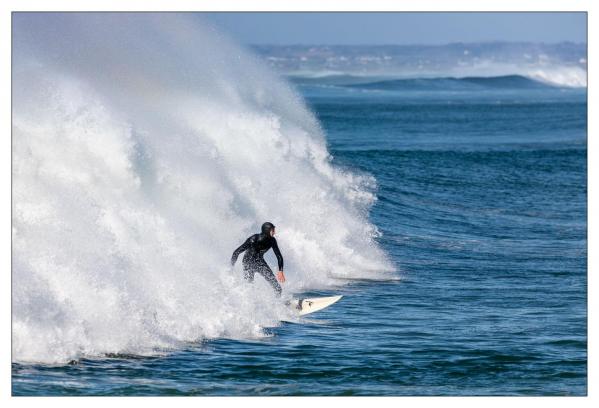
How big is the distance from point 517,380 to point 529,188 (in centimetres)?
2365

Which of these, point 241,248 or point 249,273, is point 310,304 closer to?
point 249,273

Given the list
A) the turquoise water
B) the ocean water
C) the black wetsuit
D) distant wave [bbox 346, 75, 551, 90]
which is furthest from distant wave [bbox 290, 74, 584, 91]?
the black wetsuit

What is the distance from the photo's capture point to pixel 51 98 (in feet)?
60.7

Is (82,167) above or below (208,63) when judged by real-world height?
below

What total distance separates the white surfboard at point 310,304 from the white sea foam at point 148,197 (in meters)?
0.46

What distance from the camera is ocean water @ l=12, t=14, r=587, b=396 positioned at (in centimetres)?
1304

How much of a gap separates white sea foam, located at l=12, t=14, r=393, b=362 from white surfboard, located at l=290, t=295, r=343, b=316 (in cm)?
46

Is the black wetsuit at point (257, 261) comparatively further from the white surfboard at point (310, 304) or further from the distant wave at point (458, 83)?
the distant wave at point (458, 83)

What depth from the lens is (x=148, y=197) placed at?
63.8 ft

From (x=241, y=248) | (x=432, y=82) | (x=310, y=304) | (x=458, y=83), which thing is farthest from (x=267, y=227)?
(x=458, y=83)

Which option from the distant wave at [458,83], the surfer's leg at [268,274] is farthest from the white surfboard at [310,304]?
the distant wave at [458,83]

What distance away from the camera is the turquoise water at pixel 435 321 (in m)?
12.6
